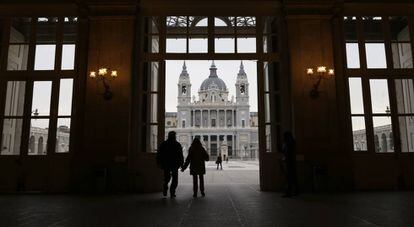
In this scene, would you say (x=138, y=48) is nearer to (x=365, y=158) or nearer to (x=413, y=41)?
(x=365, y=158)

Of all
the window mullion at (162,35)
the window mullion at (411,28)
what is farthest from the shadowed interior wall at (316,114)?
the window mullion at (162,35)

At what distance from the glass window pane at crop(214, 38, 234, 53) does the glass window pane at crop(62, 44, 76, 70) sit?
3216mm

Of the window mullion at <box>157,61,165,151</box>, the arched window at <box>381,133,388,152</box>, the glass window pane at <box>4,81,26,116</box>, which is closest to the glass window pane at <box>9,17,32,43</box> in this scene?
the glass window pane at <box>4,81,26,116</box>

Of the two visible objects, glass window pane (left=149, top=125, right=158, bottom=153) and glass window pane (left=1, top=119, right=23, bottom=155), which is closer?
glass window pane (left=1, top=119, right=23, bottom=155)

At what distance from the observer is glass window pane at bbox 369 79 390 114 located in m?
7.07

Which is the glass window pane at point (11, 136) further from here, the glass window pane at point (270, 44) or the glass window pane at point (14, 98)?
the glass window pane at point (270, 44)

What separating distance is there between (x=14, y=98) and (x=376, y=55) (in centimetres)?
811

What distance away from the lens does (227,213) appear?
4.11m

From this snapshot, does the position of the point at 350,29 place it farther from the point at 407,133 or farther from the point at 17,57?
the point at 17,57

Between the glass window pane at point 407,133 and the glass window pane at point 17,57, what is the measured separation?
8412 mm

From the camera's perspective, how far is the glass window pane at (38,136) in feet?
22.9

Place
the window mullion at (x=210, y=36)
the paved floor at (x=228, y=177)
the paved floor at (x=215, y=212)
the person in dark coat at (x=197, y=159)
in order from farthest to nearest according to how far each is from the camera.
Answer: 1. the paved floor at (x=228, y=177)
2. the window mullion at (x=210, y=36)
3. the person in dark coat at (x=197, y=159)
4. the paved floor at (x=215, y=212)

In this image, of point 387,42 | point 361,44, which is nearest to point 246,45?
point 361,44

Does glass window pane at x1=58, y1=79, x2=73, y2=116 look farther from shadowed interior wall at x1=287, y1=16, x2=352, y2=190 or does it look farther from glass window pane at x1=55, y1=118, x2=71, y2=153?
shadowed interior wall at x1=287, y1=16, x2=352, y2=190
